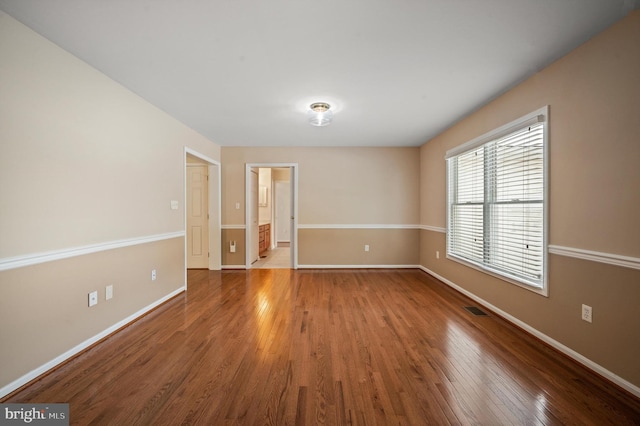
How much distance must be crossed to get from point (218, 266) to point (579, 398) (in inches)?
202

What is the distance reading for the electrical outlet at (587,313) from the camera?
6.72 feet

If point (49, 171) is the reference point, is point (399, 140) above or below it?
above

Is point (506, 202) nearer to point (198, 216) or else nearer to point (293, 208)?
point (293, 208)

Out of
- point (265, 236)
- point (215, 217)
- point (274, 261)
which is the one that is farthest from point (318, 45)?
point (265, 236)

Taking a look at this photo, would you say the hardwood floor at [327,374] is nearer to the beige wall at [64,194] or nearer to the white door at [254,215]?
the beige wall at [64,194]

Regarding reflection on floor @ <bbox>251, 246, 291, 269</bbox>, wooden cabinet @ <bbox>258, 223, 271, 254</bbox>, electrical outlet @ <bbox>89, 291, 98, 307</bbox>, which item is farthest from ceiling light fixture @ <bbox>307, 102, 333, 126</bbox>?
wooden cabinet @ <bbox>258, 223, 271, 254</bbox>

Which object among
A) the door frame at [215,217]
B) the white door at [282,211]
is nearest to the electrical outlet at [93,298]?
the door frame at [215,217]

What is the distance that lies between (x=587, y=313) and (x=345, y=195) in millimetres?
3918

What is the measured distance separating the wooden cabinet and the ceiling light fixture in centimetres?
400

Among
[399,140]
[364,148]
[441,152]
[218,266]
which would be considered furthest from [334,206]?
[218,266]

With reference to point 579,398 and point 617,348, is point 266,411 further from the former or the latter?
point 617,348

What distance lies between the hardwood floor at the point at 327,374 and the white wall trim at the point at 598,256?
2.69ft

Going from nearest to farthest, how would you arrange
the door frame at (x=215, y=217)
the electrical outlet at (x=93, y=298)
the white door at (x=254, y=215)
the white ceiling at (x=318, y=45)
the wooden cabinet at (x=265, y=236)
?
the white ceiling at (x=318, y=45), the electrical outlet at (x=93, y=298), the door frame at (x=215, y=217), the white door at (x=254, y=215), the wooden cabinet at (x=265, y=236)

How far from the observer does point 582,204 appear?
83.6 inches
